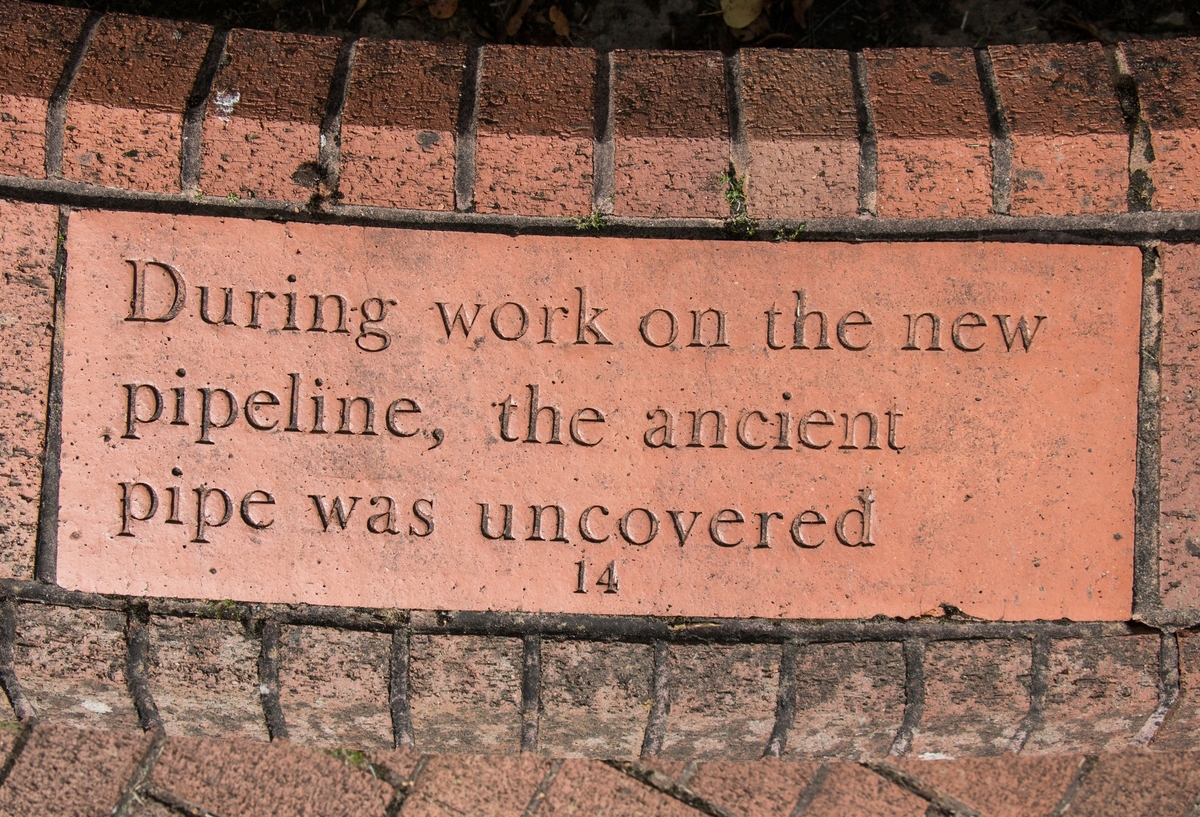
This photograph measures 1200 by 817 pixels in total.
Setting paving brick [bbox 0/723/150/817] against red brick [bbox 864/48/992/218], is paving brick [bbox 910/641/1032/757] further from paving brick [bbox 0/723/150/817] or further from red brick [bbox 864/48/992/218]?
paving brick [bbox 0/723/150/817]

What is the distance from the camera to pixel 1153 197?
1.66m

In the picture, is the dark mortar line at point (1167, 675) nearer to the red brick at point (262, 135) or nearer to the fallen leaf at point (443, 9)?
the red brick at point (262, 135)

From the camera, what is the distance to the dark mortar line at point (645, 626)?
1723mm

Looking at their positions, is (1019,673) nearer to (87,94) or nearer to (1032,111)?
(1032,111)

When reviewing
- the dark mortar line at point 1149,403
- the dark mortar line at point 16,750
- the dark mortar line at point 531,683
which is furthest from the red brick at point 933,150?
the dark mortar line at point 16,750

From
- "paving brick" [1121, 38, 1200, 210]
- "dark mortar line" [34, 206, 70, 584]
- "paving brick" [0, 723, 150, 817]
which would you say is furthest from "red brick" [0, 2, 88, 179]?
"paving brick" [1121, 38, 1200, 210]

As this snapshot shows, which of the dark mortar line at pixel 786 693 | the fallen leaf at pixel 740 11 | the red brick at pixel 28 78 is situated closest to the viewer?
the red brick at pixel 28 78

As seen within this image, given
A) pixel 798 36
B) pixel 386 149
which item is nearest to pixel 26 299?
pixel 386 149

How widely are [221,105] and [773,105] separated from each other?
107cm

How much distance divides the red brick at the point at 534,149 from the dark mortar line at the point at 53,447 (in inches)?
32.0

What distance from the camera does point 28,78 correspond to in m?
1.64

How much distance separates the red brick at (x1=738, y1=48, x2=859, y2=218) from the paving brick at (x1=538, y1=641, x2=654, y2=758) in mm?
923

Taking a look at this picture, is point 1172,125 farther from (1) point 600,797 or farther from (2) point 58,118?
(2) point 58,118

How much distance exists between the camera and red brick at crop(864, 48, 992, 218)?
1639 millimetres
